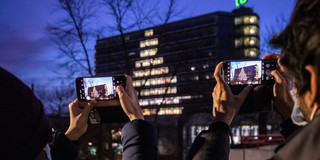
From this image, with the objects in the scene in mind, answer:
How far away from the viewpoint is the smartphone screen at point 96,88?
2189mm

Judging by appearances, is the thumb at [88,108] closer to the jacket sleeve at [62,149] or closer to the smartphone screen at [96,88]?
the smartphone screen at [96,88]

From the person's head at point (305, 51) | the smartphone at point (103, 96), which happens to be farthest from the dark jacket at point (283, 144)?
the smartphone at point (103, 96)

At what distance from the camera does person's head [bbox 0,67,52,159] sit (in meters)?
1.00

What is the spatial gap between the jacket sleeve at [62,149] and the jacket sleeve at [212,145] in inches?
33.3

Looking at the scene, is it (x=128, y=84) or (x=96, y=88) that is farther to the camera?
(x=96, y=88)

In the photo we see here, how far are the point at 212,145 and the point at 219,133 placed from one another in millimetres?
74

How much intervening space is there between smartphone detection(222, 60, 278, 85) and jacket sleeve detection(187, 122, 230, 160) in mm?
778

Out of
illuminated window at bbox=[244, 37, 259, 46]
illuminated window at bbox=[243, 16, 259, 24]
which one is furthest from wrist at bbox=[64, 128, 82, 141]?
illuminated window at bbox=[243, 16, 259, 24]

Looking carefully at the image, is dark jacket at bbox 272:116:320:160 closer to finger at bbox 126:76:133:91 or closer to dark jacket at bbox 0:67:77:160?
dark jacket at bbox 0:67:77:160

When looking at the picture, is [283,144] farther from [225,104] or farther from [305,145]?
[225,104]

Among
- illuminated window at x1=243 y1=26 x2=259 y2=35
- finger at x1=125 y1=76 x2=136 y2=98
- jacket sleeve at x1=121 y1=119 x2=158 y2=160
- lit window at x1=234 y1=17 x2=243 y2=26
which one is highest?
lit window at x1=234 y1=17 x2=243 y2=26

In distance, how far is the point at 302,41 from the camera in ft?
2.82

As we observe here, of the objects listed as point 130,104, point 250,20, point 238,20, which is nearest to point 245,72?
point 130,104

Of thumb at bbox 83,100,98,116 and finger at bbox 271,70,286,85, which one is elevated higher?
finger at bbox 271,70,286,85
